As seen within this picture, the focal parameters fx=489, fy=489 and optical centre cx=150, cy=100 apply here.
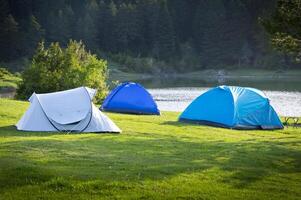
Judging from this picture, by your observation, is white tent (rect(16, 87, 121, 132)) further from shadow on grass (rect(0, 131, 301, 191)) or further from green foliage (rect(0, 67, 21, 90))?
green foliage (rect(0, 67, 21, 90))

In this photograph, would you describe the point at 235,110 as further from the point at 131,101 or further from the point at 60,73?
the point at 60,73

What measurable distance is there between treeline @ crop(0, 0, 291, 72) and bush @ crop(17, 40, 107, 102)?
64007mm

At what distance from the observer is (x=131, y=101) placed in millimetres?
28469

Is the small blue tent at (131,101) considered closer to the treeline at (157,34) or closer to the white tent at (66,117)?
the white tent at (66,117)

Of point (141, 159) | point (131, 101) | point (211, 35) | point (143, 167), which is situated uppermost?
point (211, 35)

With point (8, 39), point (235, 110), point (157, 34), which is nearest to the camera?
point (235, 110)

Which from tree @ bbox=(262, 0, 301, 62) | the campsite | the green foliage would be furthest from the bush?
tree @ bbox=(262, 0, 301, 62)

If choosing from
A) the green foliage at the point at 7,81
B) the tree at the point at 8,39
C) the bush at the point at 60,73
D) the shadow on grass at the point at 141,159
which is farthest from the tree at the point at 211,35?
the shadow on grass at the point at 141,159

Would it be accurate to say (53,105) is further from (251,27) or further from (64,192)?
(251,27)

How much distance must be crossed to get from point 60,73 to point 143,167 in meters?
28.7

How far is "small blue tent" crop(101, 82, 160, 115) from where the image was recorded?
28.3 meters

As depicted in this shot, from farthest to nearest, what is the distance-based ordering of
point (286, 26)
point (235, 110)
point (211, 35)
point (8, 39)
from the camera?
point (211, 35) → point (8, 39) → point (235, 110) → point (286, 26)

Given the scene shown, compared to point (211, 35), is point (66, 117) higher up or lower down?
lower down

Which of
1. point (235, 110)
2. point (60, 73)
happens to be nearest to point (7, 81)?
point (60, 73)
